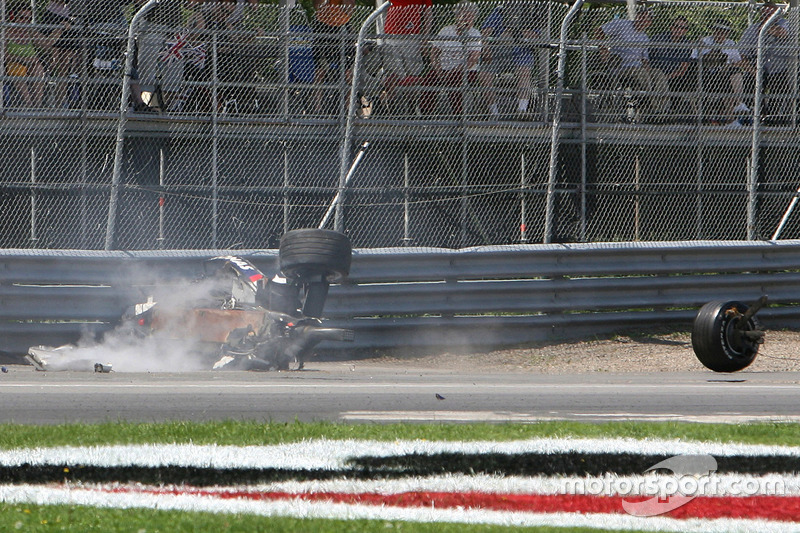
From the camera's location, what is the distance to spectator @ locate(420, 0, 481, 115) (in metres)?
11.1

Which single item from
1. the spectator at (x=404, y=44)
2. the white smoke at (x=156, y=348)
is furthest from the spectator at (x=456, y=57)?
the white smoke at (x=156, y=348)

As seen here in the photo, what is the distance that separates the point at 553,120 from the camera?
37.3 ft

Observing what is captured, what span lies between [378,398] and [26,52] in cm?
564

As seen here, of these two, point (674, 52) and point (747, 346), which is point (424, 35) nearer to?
point (674, 52)

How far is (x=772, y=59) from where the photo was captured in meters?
12.0

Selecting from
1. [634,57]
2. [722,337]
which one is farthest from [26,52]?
[722,337]

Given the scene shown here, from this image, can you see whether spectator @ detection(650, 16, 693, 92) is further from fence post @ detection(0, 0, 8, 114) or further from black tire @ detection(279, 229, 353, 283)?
fence post @ detection(0, 0, 8, 114)

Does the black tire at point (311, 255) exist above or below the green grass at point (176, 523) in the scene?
above

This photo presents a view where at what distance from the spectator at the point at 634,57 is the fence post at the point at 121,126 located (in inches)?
195

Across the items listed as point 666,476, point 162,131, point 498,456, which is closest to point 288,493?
point 498,456

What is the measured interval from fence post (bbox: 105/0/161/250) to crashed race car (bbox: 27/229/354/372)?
99 centimetres

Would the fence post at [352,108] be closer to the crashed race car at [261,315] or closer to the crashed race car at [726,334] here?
the crashed race car at [261,315]

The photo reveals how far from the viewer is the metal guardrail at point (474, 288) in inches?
385

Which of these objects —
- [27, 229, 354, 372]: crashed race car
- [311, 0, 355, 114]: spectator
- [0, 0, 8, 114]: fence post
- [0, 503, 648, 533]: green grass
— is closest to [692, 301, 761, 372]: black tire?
[27, 229, 354, 372]: crashed race car
